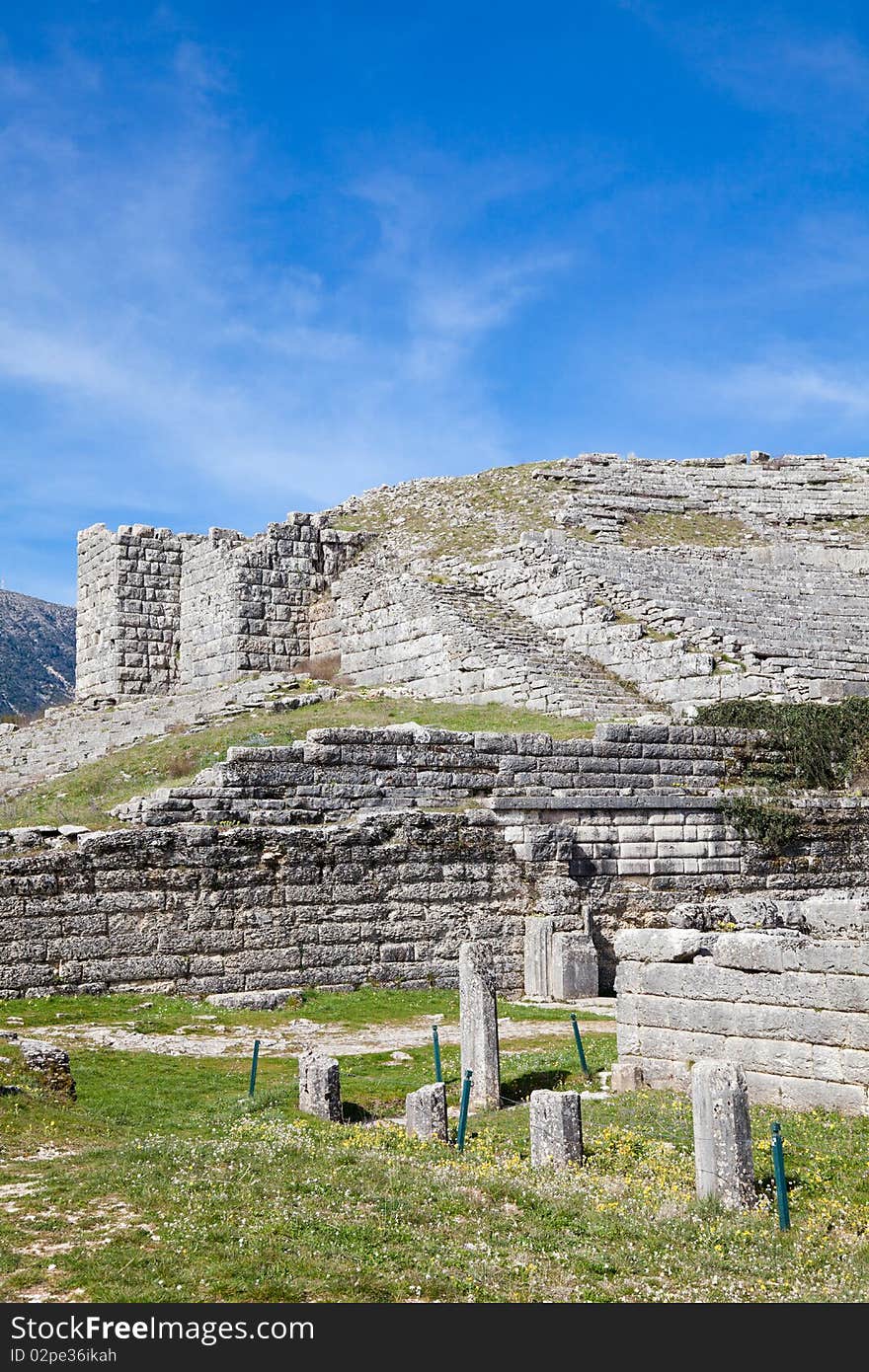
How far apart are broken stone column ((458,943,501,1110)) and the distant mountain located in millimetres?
60469

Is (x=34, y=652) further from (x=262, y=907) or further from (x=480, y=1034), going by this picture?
(x=480, y=1034)

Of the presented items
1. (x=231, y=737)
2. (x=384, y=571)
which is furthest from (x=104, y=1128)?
(x=384, y=571)

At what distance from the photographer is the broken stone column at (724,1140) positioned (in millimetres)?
7371

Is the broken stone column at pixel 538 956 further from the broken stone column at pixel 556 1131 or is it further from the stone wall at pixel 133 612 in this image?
the stone wall at pixel 133 612

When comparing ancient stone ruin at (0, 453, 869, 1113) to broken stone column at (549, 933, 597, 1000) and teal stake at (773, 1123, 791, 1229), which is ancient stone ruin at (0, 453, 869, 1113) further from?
teal stake at (773, 1123, 791, 1229)

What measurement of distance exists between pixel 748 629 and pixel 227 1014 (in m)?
15.0

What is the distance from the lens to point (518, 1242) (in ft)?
21.6

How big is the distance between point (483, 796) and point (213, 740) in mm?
5126

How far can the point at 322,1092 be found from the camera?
379 inches

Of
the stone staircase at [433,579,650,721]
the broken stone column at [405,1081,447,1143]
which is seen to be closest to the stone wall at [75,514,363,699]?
the stone staircase at [433,579,650,721]

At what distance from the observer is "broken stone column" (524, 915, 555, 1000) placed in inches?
635

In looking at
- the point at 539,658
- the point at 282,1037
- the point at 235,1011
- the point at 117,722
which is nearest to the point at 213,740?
the point at 117,722

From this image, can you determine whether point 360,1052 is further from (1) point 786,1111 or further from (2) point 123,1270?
(2) point 123,1270

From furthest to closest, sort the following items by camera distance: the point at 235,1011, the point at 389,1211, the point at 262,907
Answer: the point at 262,907
the point at 235,1011
the point at 389,1211
